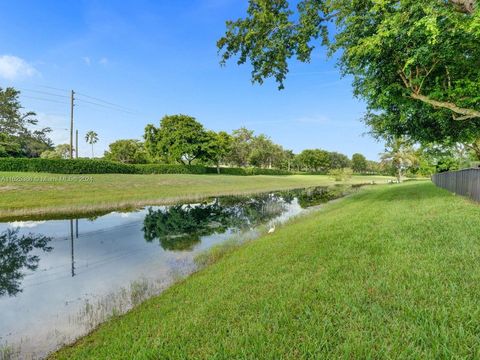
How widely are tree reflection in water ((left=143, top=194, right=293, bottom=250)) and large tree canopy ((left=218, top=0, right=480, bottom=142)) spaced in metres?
7.52

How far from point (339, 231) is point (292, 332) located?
580cm

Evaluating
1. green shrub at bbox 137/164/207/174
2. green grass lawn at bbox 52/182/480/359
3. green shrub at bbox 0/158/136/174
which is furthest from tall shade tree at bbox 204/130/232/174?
green grass lawn at bbox 52/182/480/359

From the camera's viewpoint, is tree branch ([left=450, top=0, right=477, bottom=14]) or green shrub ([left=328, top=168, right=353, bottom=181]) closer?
tree branch ([left=450, top=0, right=477, bottom=14])

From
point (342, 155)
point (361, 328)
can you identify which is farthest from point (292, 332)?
point (342, 155)

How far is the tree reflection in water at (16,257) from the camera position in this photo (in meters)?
7.43

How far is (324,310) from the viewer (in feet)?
12.5

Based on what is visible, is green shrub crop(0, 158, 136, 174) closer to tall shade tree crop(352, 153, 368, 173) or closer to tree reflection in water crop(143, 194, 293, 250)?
tree reflection in water crop(143, 194, 293, 250)

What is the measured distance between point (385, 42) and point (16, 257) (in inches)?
563

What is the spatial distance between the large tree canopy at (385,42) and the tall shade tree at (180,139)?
155ft

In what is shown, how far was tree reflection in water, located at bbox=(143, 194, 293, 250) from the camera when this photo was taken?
40.1 feet

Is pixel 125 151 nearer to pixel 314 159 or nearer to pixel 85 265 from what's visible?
pixel 314 159

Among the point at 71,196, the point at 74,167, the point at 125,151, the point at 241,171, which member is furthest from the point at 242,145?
the point at 71,196

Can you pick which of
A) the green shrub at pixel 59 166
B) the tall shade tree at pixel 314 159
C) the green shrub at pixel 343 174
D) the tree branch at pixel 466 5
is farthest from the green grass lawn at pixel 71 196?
the tall shade tree at pixel 314 159

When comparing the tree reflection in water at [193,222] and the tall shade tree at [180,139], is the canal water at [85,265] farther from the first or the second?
the tall shade tree at [180,139]
